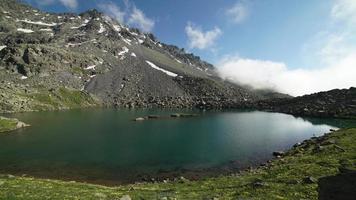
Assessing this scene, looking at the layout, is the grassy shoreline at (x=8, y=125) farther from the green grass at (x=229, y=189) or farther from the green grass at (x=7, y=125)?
the green grass at (x=229, y=189)

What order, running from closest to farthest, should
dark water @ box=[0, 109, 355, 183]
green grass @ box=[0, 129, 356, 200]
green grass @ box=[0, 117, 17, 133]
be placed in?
green grass @ box=[0, 129, 356, 200], dark water @ box=[0, 109, 355, 183], green grass @ box=[0, 117, 17, 133]

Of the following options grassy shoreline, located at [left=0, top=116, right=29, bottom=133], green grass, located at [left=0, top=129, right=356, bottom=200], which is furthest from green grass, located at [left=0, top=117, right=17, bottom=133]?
green grass, located at [left=0, top=129, right=356, bottom=200]

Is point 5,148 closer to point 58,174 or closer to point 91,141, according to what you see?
point 91,141

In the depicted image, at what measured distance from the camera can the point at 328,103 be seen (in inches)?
7456

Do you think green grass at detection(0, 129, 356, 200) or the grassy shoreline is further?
the grassy shoreline

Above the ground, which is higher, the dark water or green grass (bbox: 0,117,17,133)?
green grass (bbox: 0,117,17,133)

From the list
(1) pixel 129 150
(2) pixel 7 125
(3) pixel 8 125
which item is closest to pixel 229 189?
(1) pixel 129 150

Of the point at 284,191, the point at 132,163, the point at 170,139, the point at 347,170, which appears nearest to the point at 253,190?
the point at 284,191

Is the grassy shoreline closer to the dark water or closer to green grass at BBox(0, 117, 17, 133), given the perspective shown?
green grass at BBox(0, 117, 17, 133)

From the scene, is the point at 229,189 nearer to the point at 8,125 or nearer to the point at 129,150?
the point at 129,150

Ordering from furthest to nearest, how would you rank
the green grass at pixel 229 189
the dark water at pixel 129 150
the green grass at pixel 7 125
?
the green grass at pixel 7 125 → the dark water at pixel 129 150 → the green grass at pixel 229 189

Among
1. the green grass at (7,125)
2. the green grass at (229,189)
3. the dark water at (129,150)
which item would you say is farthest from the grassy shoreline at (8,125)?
the green grass at (229,189)

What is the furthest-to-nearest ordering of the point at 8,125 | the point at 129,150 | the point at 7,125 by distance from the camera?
the point at 8,125 < the point at 7,125 < the point at 129,150

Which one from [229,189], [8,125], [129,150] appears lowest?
[129,150]
